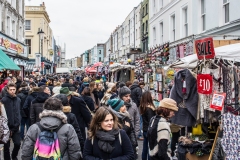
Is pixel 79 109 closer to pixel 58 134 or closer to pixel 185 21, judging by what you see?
pixel 58 134

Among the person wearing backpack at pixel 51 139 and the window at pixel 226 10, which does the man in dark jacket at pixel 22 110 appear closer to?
the person wearing backpack at pixel 51 139

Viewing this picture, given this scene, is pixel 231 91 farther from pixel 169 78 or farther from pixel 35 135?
pixel 169 78

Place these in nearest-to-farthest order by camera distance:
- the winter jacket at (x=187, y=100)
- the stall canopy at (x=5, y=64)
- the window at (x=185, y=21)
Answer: the winter jacket at (x=187, y=100) → the stall canopy at (x=5, y=64) → the window at (x=185, y=21)

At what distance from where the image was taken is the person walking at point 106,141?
12.5 feet

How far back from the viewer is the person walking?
150 inches

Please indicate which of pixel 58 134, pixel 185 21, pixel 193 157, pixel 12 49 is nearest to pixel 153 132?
pixel 193 157

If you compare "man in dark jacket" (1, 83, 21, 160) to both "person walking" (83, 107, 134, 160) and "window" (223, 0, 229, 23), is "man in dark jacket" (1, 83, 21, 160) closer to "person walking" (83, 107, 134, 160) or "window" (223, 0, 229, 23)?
"person walking" (83, 107, 134, 160)

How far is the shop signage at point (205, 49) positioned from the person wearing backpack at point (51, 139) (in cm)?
287

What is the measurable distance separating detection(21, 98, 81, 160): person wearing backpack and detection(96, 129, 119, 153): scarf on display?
0.51 meters

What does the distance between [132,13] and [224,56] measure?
39.5 meters

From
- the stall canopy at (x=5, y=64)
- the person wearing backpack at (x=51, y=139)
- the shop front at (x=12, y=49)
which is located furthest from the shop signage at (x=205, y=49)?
the shop front at (x=12, y=49)

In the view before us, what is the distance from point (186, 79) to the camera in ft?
19.8

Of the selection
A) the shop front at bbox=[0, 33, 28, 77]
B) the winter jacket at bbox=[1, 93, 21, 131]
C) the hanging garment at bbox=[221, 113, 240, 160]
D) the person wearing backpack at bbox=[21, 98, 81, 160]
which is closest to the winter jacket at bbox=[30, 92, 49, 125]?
the winter jacket at bbox=[1, 93, 21, 131]

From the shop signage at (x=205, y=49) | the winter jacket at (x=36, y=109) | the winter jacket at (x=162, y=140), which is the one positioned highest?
the shop signage at (x=205, y=49)
